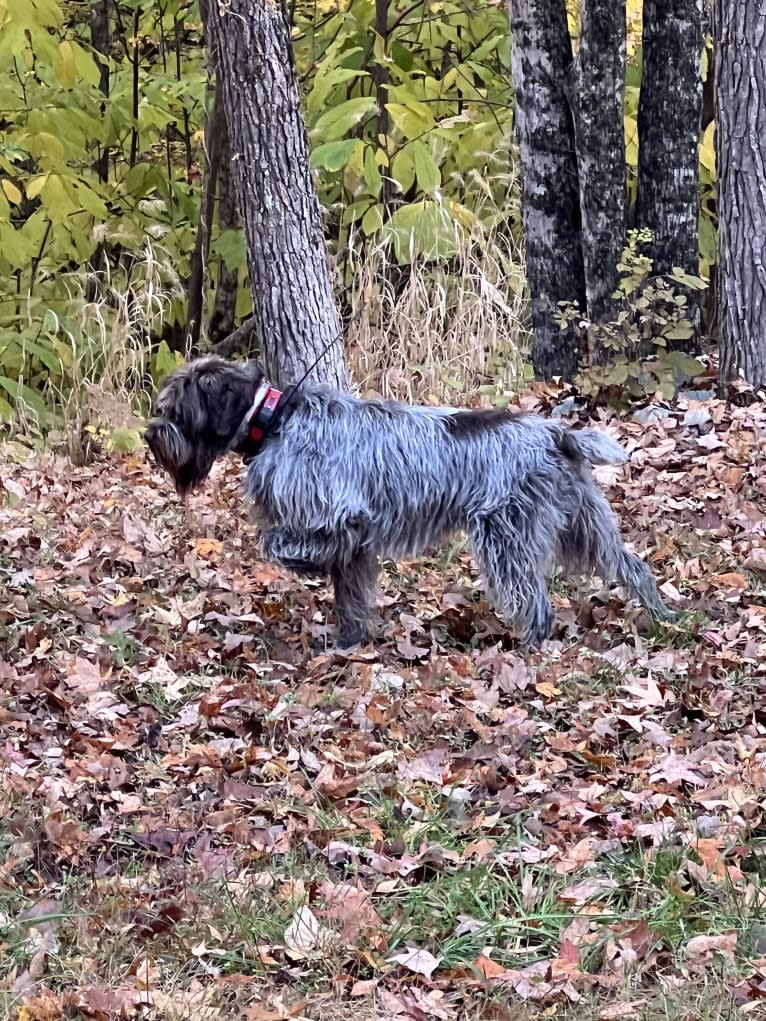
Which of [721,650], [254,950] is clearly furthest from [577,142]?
[254,950]

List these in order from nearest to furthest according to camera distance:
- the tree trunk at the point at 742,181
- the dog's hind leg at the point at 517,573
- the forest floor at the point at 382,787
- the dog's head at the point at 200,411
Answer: the forest floor at the point at 382,787, the dog's hind leg at the point at 517,573, the dog's head at the point at 200,411, the tree trunk at the point at 742,181

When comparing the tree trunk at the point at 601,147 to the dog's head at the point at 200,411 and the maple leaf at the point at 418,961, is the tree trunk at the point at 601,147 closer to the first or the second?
the dog's head at the point at 200,411

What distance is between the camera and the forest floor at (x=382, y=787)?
12.3ft

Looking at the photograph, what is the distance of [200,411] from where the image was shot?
6.43 metres

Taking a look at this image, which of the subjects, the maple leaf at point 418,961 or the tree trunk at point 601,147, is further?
the tree trunk at point 601,147

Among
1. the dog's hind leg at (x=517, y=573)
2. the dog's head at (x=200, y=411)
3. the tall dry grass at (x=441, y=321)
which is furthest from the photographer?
the tall dry grass at (x=441, y=321)

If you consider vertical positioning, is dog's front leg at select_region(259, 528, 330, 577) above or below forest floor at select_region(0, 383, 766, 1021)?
above

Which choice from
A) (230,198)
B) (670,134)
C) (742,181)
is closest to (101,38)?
(230,198)

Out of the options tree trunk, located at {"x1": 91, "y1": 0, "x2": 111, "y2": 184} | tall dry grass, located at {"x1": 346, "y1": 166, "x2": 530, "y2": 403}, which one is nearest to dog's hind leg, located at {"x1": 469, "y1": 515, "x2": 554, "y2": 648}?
tall dry grass, located at {"x1": 346, "y1": 166, "x2": 530, "y2": 403}

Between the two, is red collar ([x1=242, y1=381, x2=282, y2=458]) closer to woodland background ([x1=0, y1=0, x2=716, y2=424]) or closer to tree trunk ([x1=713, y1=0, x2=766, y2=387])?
woodland background ([x1=0, y1=0, x2=716, y2=424])

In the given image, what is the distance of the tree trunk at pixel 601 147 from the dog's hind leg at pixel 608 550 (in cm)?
370

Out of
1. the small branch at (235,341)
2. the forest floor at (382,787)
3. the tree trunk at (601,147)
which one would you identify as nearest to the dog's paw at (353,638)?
the forest floor at (382,787)

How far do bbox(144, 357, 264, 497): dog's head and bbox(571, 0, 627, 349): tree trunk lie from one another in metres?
4.14

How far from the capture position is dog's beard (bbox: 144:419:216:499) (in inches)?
255
